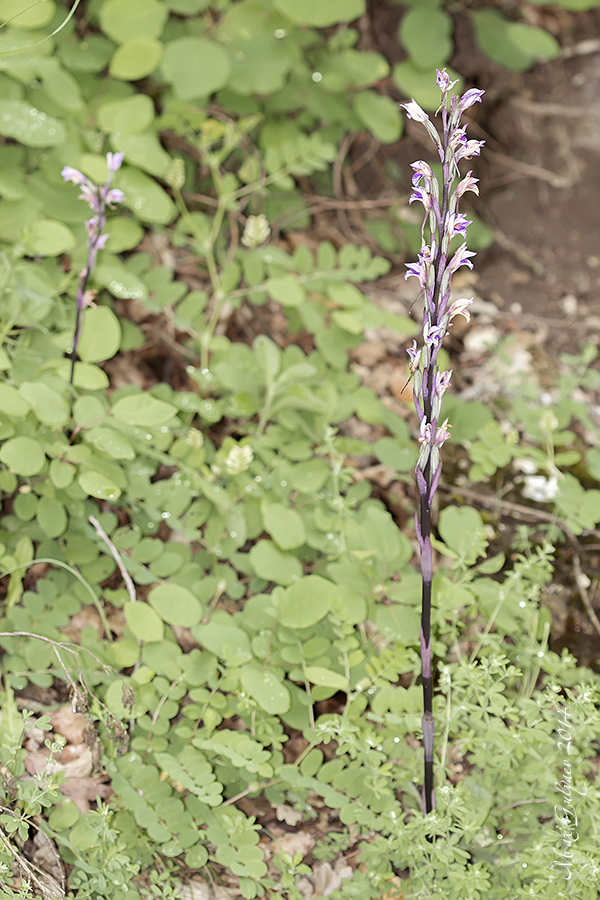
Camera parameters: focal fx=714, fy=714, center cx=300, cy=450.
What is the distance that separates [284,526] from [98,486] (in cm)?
49

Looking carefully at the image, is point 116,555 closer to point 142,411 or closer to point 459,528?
point 142,411

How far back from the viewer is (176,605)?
1757mm

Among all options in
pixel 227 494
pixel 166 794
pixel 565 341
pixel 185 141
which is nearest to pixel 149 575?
pixel 227 494

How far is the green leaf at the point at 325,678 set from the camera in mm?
1619

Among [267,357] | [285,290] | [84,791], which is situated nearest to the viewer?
[84,791]

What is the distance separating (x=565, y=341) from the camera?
2965 mm

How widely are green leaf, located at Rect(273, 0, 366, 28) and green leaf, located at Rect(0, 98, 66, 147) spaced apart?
0.93 meters

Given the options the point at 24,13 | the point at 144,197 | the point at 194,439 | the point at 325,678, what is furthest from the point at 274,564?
the point at 24,13

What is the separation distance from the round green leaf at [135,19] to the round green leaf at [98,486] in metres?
1.58

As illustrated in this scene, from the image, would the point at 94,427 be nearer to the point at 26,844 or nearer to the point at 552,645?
the point at 26,844

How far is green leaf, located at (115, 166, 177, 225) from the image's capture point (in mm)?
2348

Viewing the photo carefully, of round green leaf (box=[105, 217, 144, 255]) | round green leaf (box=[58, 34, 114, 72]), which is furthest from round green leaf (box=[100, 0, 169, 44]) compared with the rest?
round green leaf (box=[105, 217, 144, 255])

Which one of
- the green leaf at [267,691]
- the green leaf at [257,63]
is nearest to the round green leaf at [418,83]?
the green leaf at [257,63]

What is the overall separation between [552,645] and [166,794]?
3.58 feet
